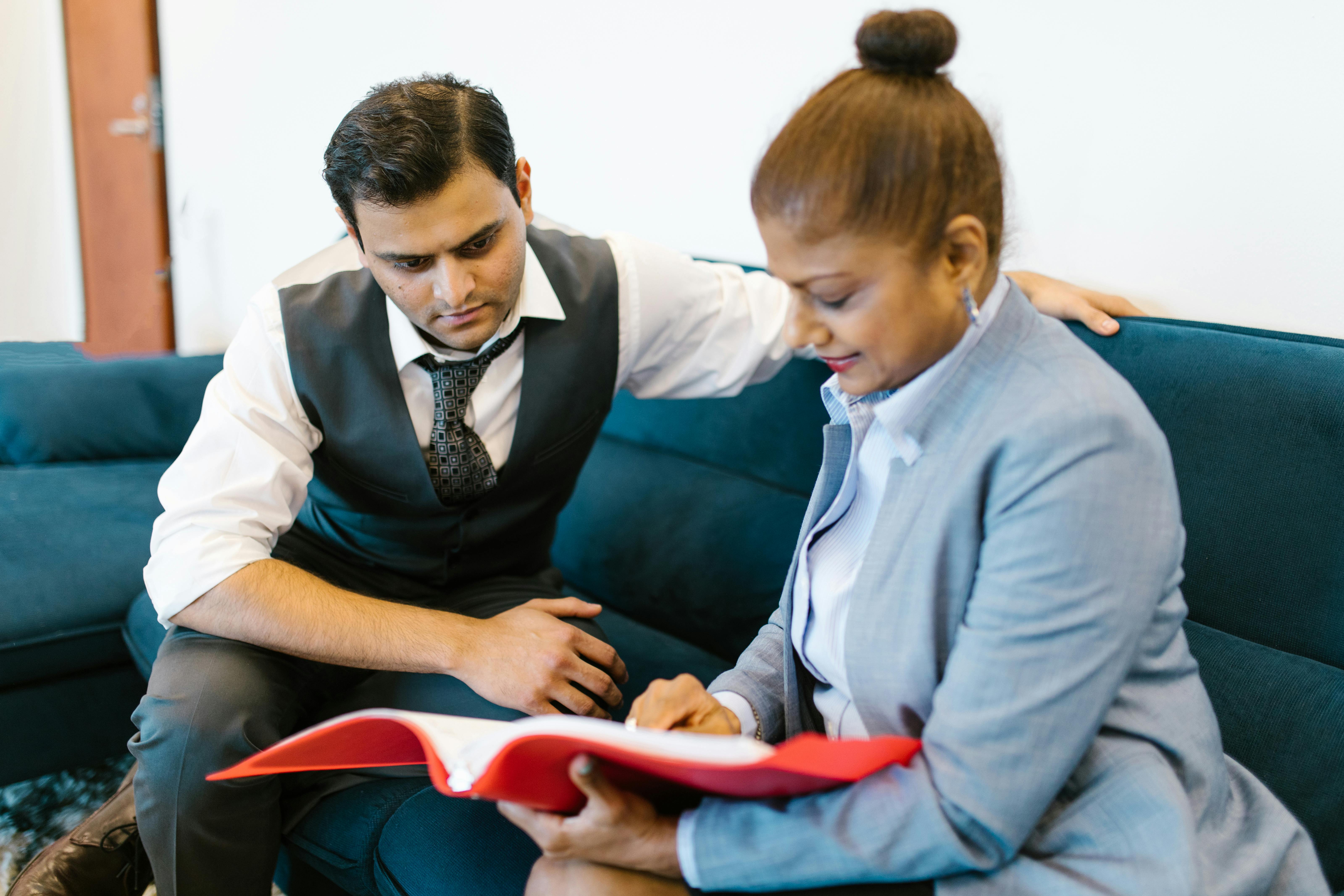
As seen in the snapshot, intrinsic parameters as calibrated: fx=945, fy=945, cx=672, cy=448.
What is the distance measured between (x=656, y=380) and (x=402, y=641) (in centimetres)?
56

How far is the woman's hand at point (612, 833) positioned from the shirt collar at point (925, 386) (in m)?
0.36

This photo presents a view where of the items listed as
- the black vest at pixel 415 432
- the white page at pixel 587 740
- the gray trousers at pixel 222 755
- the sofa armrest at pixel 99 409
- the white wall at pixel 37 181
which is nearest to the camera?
the white page at pixel 587 740

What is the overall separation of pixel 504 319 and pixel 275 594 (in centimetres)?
45

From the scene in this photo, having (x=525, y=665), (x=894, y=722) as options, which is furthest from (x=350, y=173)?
(x=894, y=722)

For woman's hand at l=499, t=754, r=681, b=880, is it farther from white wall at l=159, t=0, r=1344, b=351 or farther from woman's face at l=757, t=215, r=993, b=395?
white wall at l=159, t=0, r=1344, b=351

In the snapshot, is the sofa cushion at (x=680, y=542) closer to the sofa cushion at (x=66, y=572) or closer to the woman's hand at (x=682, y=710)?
the woman's hand at (x=682, y=710)

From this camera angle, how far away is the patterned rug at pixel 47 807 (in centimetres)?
148

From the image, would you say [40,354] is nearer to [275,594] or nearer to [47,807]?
[47,807]

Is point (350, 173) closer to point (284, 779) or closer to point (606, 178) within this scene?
point (284, 779)

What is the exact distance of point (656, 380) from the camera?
149 cm

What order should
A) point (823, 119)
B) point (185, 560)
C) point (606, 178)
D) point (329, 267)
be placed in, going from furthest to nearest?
point (606, 178) < point (329, 267) < point (185, 560) < point (823, 119)

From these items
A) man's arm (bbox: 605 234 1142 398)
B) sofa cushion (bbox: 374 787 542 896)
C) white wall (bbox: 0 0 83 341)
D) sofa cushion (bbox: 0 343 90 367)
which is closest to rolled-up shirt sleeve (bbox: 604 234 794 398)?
man's arm (bbox: 605 234 1142 398)

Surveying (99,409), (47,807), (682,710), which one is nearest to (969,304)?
(682,710)

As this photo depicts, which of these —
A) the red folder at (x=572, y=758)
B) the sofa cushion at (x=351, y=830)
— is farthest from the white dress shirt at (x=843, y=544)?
the sofa cushion at (x=351, y=830)
